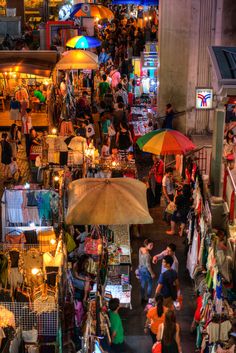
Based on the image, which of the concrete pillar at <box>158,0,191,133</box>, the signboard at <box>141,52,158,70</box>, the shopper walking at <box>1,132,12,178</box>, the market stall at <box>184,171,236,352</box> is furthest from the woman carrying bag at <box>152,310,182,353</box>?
the signboard at <box>141,52,158,70</box>

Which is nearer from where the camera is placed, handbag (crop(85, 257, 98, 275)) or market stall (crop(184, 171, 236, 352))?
market stall (crop(184, 171, 236, 352))

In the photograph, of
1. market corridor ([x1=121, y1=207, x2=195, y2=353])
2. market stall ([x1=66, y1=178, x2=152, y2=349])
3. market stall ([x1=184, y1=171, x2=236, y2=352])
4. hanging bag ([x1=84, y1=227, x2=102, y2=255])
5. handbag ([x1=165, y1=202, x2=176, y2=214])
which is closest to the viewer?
market stall ([x1=184, y1=171, x2=236, y2=352])

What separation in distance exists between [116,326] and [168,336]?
47.6 inches

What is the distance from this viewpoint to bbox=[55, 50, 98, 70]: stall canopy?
21.7 m

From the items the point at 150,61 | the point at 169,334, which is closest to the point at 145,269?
the point at 169,334

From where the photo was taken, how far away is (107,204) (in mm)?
11539

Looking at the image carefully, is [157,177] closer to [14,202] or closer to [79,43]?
[14,202]

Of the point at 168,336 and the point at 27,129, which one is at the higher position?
the point at 27,129

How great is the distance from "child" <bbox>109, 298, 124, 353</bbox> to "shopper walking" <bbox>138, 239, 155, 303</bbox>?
1.61m

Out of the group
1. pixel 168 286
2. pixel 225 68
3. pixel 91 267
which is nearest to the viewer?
pixel 168 286

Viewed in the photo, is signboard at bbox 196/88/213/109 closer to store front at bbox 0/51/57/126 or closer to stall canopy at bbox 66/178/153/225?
store front at bbox 0/51/57/126

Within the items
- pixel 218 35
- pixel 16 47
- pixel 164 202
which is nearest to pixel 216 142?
pixel 164 202

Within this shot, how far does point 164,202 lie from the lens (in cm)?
1788

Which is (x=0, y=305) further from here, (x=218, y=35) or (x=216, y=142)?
(x=218, y=35)
